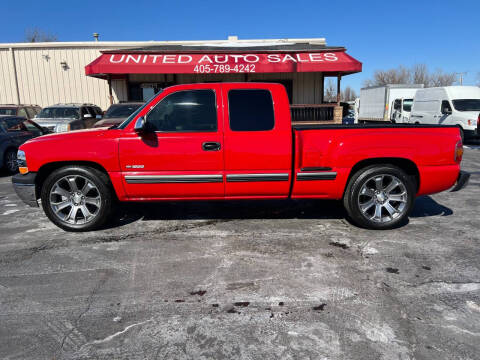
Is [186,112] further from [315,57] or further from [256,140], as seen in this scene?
[315,57]

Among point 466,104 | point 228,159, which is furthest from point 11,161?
point 466,104

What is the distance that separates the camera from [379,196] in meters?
4.40

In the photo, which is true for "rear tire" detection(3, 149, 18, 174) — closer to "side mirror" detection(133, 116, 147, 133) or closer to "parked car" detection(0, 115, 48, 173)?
"parked car" detection(0, 115, 48, 173)

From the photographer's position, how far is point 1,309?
2.73 m

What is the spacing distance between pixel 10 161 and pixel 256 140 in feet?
25.6

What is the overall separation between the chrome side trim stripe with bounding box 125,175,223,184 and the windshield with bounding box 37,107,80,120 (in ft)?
33.3

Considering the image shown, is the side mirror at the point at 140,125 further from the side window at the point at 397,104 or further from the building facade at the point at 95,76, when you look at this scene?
the side window at the point at 397,104

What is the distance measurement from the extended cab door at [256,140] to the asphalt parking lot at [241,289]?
2.09ft

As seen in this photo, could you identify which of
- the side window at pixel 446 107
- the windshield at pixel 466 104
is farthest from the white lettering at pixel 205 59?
the windshield at pixel 466 104

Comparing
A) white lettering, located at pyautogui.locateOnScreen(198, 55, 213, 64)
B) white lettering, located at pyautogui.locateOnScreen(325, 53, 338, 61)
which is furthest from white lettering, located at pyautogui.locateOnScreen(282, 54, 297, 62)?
white lettering, located at pyautogui.locateOnScreen(198, 55, 213, 64)

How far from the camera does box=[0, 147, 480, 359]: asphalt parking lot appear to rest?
2.29 meters

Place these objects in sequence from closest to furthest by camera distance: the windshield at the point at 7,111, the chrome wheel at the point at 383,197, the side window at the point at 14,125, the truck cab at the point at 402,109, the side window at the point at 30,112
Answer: the chrome wheel at the point at 383,197
the side window at the point at 14,125
the windshield at the point at 7,111
the side window at the point at 30,112
the truck cab at the point at 402,109

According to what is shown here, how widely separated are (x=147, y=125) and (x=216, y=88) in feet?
3.14

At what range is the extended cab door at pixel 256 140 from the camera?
413cm
